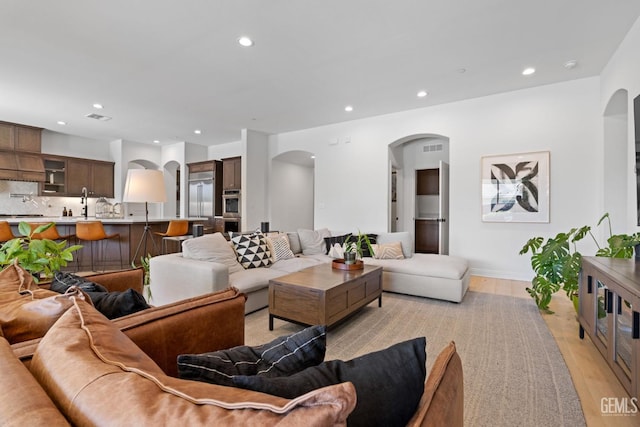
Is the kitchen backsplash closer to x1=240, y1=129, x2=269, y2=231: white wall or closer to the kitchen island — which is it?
the kitchen island

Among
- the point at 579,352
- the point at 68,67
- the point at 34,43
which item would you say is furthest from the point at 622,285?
the point at 68,67

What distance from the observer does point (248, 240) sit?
374 cm

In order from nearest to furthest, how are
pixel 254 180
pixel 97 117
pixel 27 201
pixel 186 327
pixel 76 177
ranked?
pixel 186 327 < pixel 97 117 < pixel 254 180 < pixel 27 201 < pixel 76 177

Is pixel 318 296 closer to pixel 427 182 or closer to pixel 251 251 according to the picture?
pixel 251 251

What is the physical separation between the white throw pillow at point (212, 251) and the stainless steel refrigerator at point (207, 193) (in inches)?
172

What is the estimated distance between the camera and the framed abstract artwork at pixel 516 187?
4.43m

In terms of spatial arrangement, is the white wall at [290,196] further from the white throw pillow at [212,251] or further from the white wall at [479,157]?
the white throw pillow at [212,251]

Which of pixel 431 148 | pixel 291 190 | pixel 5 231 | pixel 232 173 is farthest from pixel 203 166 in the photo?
pixel 431 148

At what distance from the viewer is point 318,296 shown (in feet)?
8.35

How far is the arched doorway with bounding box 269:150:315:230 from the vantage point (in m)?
7.26

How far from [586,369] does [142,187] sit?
4056mm

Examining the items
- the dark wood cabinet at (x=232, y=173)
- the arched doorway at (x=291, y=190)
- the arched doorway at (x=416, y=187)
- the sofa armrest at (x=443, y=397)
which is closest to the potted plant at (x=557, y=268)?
the sofa armrest at (x=443, y=397)

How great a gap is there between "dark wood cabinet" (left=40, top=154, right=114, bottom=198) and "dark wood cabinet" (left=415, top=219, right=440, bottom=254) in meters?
7.90

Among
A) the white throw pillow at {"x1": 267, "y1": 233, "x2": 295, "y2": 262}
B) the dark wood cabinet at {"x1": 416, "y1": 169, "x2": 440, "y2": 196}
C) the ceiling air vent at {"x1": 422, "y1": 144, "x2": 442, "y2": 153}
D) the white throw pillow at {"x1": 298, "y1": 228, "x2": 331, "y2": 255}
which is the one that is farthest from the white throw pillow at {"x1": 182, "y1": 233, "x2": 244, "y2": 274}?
the dark wood cabinet at {"x1": 416, "y1": 169, "x2": 440, "y2": 196}
